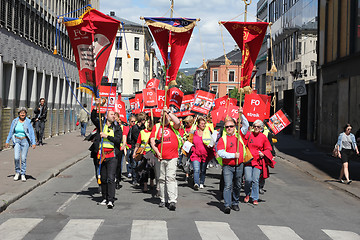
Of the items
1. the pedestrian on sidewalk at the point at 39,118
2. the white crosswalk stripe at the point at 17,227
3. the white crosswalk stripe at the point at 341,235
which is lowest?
the white crosswalk stripe at the point at 341,235

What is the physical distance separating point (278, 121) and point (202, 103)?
3.68m

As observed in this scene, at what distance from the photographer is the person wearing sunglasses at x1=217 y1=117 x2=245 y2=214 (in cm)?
1030

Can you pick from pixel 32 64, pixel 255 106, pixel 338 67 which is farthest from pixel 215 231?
pixel 32 64

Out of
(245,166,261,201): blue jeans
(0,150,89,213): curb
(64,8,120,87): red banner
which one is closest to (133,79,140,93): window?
(0,150,89,213): curb

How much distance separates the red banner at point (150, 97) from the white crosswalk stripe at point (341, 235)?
9.82 metres

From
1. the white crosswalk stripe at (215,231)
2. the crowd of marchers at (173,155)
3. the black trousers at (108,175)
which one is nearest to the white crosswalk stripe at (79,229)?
the crowd of marchers at (173,155)

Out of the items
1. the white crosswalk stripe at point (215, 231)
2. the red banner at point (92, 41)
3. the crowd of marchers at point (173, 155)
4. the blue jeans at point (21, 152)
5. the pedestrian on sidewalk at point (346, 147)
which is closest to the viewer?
the white crosswalk stripe at point (215, 231)

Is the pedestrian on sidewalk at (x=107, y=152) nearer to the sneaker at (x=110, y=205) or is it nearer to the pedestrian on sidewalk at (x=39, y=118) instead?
the sneaker at (x=110, y=205)

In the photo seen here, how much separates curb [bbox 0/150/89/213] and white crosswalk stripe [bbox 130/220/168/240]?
9.05ft

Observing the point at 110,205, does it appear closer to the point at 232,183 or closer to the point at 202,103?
the point at 232,183

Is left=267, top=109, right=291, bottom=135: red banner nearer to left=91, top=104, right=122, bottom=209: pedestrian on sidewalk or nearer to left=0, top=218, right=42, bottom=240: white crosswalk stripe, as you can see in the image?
left=91, top=104, right=122, bottom=209: pedestrian on sidewalk

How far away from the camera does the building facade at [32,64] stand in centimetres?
2433

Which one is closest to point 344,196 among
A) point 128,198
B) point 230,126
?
point 230,126

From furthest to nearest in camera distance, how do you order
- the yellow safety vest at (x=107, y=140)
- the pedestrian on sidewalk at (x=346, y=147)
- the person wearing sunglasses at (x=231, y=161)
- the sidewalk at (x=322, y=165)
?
1. the pedestrian on sidewalk at (x=346, y=147)
2. the sidewalk at (x=322, y=165)
3. the yellow safety vest at (x=107, y=140)
4. the person wearing sunglasses at (x=231, y=161)
